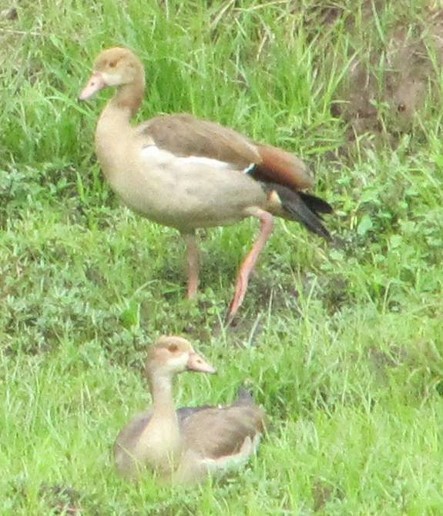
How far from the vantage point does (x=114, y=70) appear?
9281 mm

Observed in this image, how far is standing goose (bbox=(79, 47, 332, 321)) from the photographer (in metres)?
8.88

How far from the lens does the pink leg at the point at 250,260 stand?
29.0 feet

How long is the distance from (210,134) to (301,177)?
54cm

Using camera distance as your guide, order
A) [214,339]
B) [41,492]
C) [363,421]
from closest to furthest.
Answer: [41,492], [363,421], [214,339]

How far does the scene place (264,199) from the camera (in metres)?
9.20

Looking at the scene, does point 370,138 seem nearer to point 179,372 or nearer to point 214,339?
point 214,339

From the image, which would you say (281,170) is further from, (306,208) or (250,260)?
(250,260)

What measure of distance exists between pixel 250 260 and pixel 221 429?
7.22ft

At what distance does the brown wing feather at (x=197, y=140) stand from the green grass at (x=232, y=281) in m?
0.58

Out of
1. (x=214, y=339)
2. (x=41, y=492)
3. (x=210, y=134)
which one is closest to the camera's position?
(x=41, y=492)

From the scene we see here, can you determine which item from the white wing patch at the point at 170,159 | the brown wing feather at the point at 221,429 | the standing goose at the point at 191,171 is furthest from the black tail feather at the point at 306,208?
the brown wing feather at the point at 221,429

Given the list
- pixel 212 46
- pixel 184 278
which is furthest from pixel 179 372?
pixel 212 46

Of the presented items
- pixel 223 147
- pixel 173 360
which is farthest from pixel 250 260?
pixel 173 360

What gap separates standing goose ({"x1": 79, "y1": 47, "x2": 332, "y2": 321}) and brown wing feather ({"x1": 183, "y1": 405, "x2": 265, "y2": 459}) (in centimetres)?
181
